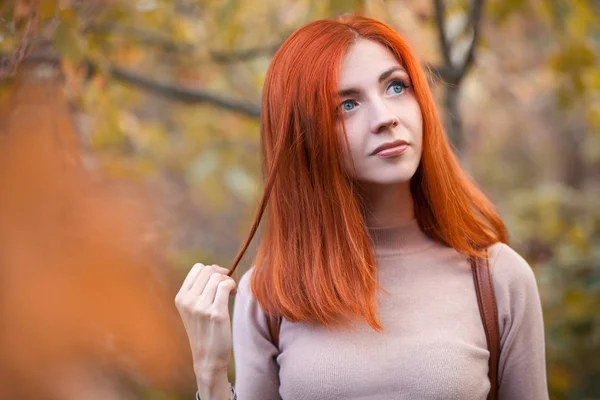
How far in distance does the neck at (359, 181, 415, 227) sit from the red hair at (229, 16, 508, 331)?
44mm

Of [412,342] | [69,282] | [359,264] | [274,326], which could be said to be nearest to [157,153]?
[274,326]

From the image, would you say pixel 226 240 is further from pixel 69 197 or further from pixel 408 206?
pixel 69 197

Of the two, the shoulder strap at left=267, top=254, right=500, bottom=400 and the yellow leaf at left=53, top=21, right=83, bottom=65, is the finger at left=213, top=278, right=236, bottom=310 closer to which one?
the shoulder strap at left=267, top=254, right=500, bottom=400

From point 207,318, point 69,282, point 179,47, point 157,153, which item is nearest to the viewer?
point 69,282

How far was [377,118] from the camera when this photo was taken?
1.57 meters

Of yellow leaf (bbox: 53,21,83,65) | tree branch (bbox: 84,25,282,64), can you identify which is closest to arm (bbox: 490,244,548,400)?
yellow leaf (bbox: 53,21,83,65)

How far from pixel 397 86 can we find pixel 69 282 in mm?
931

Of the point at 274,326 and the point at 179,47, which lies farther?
the point at 179,47

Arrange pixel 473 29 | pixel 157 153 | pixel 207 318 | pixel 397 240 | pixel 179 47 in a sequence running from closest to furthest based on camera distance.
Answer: pixel 207 318 → pixel 397 240 → pixel 473 29 → pixel 179 47 → pixel 157 153

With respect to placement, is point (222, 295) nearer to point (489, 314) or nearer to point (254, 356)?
point (254, 356)

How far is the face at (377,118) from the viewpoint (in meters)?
1.59

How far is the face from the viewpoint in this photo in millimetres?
1586

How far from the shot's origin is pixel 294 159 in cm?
167

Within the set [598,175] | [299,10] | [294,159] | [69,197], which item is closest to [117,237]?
[69,197]
